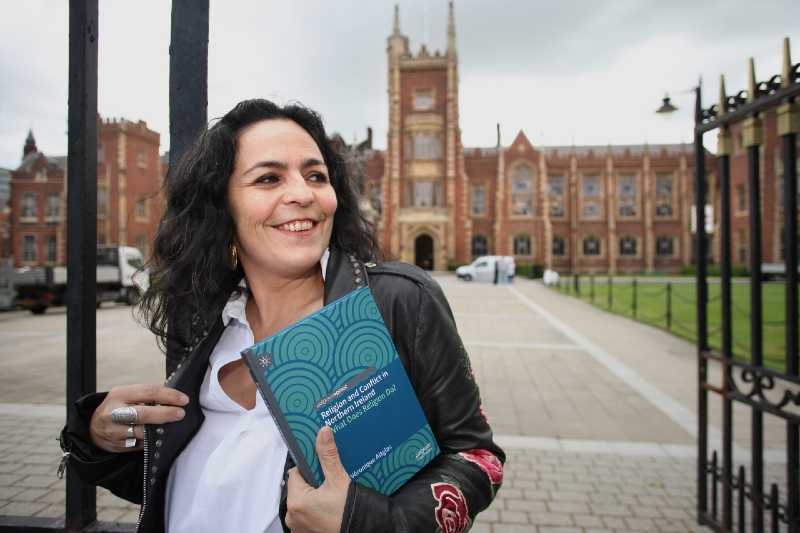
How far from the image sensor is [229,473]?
4.20ft

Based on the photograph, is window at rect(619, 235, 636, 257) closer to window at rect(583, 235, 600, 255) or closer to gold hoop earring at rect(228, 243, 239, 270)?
window at rect(583, 235, 600, 255)

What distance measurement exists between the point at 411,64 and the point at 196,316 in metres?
41.9

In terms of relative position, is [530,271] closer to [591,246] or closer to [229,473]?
[591,246]

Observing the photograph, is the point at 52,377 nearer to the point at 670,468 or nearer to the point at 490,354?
the point at 490,354

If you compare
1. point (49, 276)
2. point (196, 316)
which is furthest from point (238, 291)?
point (49, 276)

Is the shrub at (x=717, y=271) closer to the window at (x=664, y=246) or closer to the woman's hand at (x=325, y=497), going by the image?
the window at (x=664, y=246)

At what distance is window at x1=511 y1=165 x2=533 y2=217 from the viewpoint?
42.3m

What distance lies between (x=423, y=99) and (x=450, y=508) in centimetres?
4169

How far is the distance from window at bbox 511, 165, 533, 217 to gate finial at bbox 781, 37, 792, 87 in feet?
134

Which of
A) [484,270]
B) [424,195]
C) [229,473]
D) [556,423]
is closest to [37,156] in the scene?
[229,473]

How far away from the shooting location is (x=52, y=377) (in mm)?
6652

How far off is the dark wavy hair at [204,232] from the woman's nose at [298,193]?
0.69 ft

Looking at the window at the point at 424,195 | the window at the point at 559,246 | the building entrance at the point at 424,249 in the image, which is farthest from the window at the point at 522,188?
the building entrance at the point at 424,249

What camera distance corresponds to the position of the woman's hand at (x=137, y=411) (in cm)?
133
